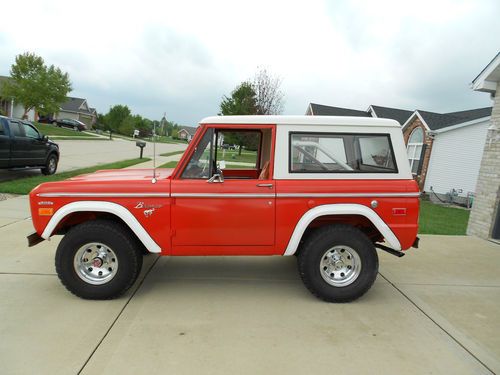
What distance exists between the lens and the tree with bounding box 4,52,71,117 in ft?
138

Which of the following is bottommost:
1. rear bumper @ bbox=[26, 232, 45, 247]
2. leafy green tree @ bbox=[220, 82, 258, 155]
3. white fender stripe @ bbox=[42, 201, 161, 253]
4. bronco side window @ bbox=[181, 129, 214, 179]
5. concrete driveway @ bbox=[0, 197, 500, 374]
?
concrete driveway @ bbox=[0, 197, 500, 374]

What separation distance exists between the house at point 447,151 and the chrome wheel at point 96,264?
41.7ft

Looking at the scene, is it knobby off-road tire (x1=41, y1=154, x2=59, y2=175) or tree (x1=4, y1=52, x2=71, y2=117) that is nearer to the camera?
knobby off-road tire (x1=41, y1=154, x2=59, y2=175)

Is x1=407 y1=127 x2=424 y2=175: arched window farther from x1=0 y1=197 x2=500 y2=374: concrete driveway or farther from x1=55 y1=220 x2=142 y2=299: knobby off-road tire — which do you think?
x1=55 y1=220 x2=142 y2=299: knobby off-road tire

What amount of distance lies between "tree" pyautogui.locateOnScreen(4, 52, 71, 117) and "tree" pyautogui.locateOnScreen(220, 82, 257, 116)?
2479 cm

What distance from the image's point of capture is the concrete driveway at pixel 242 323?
276 centimetres

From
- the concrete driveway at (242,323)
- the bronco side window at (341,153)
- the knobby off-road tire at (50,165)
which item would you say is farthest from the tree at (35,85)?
the bronco side window at (341,153)

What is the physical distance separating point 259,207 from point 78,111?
76.8 meters

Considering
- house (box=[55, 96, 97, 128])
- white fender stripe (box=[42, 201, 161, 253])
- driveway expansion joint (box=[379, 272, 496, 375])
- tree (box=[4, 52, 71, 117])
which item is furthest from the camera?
house (box=[55, 96, 97, 128])

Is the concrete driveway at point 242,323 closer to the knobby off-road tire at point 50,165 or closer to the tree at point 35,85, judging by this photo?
the knobby off-road tire at point 50,165

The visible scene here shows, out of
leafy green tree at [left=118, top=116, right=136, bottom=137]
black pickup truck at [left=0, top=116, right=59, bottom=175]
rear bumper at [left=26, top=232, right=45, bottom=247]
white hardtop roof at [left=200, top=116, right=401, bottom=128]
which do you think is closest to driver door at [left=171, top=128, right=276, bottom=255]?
white hardtop roof at [left=200, top=116, right=401, bottom=128]

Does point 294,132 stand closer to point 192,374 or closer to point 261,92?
point 192,374

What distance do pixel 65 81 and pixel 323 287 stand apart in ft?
162

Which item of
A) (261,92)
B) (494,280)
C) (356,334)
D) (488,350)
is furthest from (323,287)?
(261,92)
